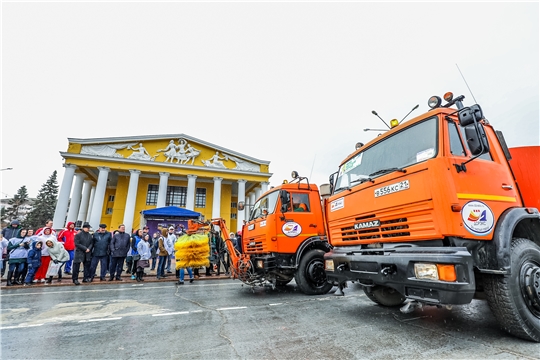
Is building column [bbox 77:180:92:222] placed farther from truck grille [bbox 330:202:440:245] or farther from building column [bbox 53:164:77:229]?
truck grille [bbox 330:202:440:245]

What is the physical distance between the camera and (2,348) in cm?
299

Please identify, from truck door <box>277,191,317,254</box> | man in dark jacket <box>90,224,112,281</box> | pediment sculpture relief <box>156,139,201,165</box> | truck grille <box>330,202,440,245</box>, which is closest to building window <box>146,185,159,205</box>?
pediment sculpture relief <box>156,139,201,165</box>

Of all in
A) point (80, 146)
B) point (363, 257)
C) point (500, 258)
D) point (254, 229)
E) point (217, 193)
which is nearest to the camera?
point (500, 258)

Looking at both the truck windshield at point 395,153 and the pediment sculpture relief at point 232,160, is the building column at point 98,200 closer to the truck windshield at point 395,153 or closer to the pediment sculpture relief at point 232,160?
the pediment sculpture relief at point 232,160

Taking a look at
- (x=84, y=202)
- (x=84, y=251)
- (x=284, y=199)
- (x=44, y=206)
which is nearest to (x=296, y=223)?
(x=284, y=199)

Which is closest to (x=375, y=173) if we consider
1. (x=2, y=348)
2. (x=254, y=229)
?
(x=254, y=229)

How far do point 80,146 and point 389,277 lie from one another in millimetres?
25550

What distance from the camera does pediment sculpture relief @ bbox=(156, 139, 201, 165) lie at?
2403cm

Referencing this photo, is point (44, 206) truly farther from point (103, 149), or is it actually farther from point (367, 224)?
point (367, 224)

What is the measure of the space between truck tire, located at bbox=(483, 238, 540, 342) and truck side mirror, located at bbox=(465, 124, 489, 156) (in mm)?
1087

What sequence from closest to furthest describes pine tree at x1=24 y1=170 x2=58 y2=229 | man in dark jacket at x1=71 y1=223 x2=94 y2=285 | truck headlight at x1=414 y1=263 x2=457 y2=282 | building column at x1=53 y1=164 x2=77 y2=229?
truck headlight at x1=414 y1=263 x2=457 y2=282 → man in dark jacket at x1=71 y1=223 x2=94 y2=285 → building column at x1=53 y1=164 x2=77 y2=229 → pine tree at x1=24 y1=170 x2=58 y2=229

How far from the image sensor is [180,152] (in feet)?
80.1

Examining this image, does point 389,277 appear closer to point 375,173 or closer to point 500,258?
point 500,258

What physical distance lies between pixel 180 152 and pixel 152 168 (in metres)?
2.85
